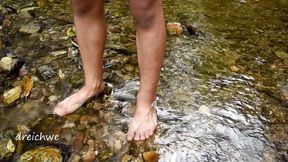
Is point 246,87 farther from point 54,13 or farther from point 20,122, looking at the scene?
point 54,13

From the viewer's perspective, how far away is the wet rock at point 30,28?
3084 millimetres

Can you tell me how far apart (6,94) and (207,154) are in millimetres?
1182

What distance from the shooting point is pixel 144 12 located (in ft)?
6.21

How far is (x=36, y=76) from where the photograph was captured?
263cm

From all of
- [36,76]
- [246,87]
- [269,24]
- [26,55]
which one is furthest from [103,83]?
[269,24]

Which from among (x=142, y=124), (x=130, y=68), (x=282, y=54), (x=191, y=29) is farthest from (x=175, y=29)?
(x=142, y=124)

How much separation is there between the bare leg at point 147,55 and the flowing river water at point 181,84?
70 mm

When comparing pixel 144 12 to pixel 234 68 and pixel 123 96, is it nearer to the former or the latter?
pixel 123 96

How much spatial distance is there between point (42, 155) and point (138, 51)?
676 millimetres

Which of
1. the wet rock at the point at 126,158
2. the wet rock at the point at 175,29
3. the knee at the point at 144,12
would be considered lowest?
the wet rock at the point at 126,158

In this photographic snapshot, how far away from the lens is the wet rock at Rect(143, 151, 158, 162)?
2.05m

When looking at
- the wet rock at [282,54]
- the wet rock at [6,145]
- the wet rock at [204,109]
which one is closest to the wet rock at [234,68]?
the wet rock at [282,54]

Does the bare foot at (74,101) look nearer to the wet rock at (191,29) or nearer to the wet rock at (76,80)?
the wet rock at (76,80)

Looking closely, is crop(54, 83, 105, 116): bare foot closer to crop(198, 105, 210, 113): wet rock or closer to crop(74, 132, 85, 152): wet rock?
crop(74, 132, 85, 152): wet rock
